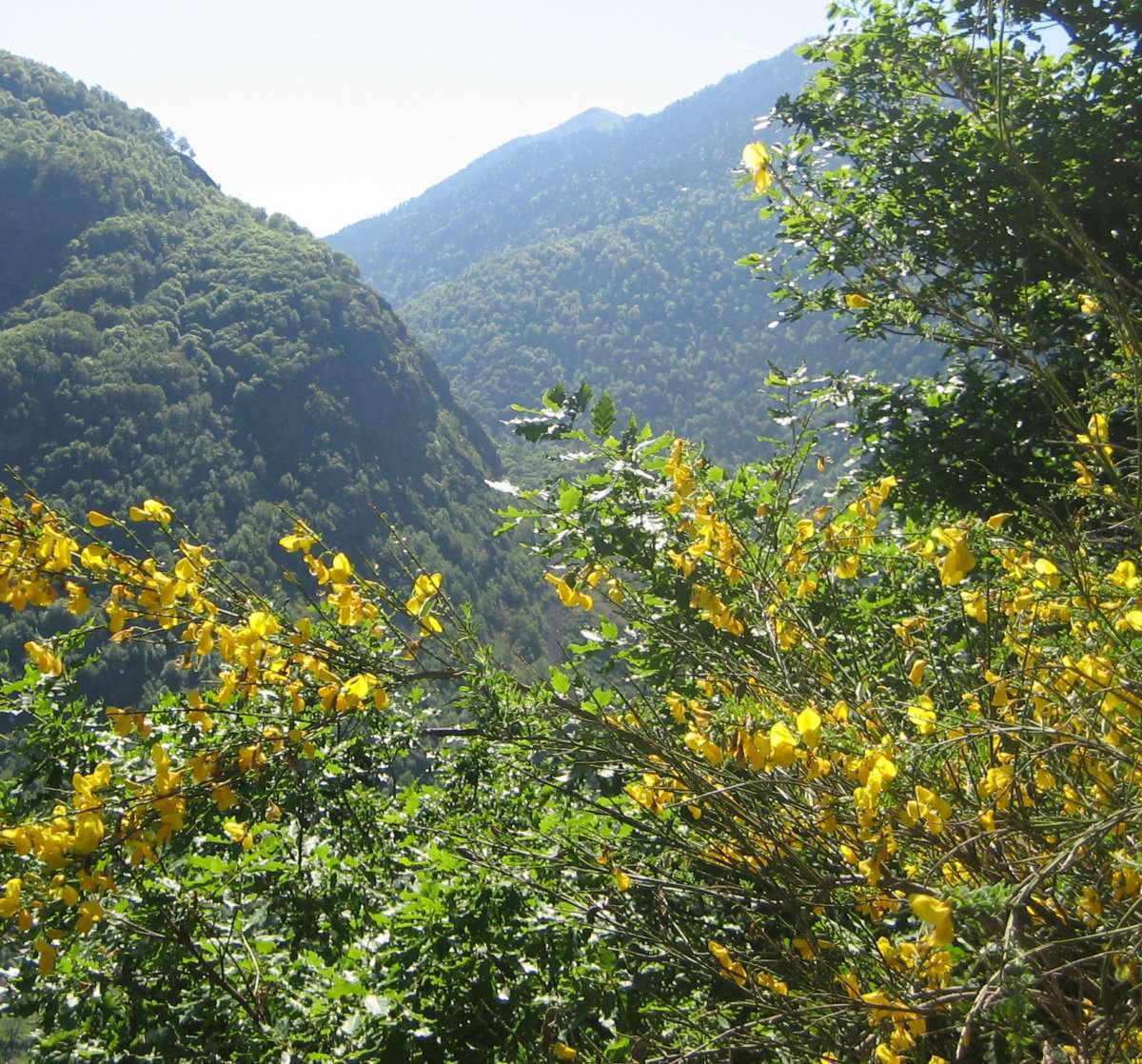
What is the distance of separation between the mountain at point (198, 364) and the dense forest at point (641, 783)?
45.0 m

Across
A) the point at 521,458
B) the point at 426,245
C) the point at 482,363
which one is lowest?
the point at 521,458

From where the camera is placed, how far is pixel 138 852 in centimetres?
129

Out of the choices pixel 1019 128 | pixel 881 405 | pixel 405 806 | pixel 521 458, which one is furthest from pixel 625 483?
pixel 521 458

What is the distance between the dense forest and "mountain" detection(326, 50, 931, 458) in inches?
2404

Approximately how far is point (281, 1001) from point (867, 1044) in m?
1.15

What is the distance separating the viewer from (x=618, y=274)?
12556cm

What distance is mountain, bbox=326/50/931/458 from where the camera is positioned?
100 meters

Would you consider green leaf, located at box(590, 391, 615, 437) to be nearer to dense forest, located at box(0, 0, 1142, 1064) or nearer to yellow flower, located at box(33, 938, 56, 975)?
dense forest, located at box(0, 0, 1142, 1064)

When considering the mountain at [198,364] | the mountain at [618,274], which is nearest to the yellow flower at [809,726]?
the mountain at [198,364]

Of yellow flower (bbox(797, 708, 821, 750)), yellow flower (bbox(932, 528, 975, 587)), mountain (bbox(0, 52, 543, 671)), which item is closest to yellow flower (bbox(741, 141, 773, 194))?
yellow flower (bbox(932, 528, 975, 587))

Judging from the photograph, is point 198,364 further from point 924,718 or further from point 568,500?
point 924,718

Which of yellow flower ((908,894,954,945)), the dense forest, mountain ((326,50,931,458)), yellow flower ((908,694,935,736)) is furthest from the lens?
mountain ((326,50,931,458))

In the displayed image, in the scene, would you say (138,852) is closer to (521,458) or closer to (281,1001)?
(281,1001)

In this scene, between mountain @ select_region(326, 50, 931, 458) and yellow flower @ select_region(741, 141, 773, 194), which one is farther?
mountain @ select_region(326, 50, 931, 458)
